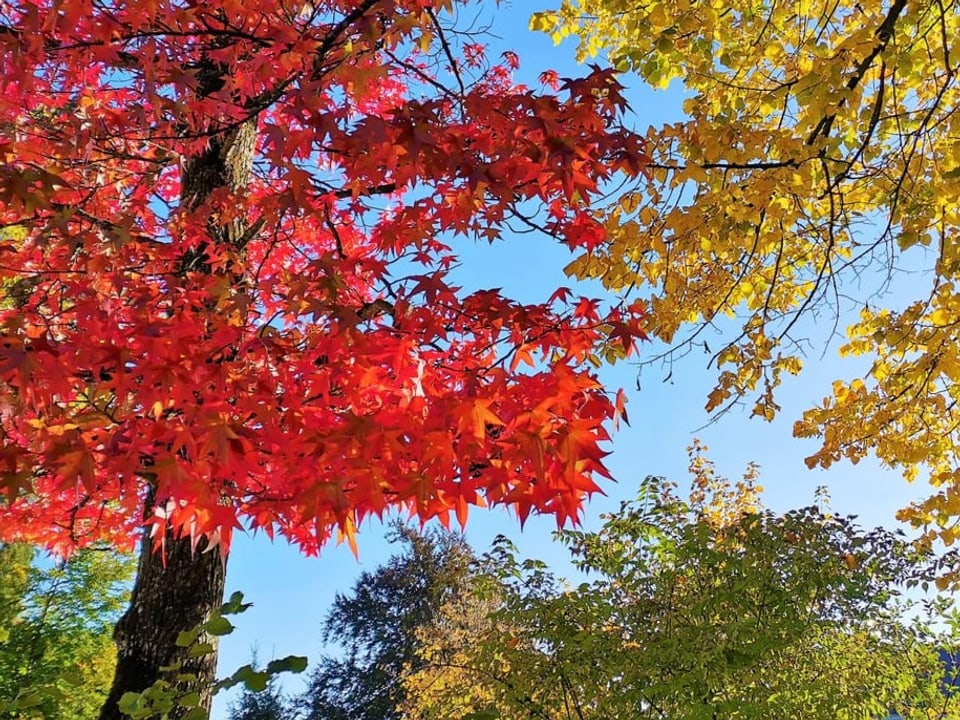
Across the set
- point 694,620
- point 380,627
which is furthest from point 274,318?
point 380,627

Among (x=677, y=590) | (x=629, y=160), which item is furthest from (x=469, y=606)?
(x=629, y=160)

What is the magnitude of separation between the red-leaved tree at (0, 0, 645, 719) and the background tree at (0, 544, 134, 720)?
12.1 metres

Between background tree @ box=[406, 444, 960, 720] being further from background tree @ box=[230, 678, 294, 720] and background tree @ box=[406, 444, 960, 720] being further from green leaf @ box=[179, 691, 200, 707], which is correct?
background tree @ box=[230, 678, 294, 720]

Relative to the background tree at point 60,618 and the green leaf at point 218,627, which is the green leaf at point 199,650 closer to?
the green leaf at point 218,627

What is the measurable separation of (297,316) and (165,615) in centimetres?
189

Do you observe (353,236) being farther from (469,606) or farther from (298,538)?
(469,606)

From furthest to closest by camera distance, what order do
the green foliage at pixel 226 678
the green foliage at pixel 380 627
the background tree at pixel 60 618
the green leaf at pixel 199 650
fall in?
the green foliage at pixel 380 627, the background tree at pixel 60 618, the green leaf at pixel 199 650, the green foliage at pixel 226 678

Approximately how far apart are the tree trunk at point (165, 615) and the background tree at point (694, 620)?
7.68ft

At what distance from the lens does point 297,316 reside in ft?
12.7


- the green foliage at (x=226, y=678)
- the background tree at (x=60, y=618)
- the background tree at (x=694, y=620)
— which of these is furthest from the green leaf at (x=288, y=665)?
the background tree at (x=60, y=618)

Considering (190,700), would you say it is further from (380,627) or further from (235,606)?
(380,627)

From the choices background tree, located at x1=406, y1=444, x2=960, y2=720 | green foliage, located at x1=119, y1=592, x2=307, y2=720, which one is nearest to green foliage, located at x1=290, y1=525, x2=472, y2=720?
background tree, located at x1=406, y1=444, x2=960, y2=720

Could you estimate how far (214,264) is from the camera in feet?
15.6

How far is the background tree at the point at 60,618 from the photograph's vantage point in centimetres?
1470
